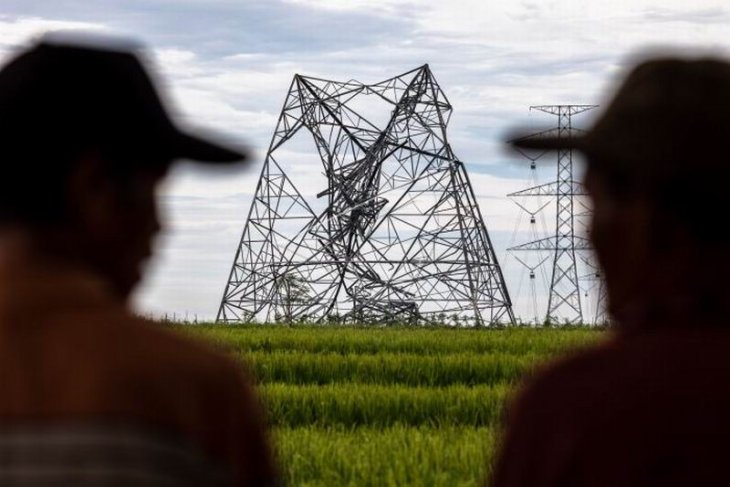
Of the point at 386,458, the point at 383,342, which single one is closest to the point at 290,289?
the point at 383,342

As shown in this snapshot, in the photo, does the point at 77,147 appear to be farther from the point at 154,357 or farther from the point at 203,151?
the point at 154,357

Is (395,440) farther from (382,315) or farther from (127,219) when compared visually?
(382,315)

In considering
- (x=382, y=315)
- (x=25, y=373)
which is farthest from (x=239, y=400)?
(x=382, y=315)

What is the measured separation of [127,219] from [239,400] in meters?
0.33

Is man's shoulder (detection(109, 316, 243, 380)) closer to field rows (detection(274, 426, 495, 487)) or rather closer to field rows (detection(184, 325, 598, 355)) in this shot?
field rows (detection(274, 426, 495, 487))

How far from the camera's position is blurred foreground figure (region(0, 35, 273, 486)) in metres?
2.05

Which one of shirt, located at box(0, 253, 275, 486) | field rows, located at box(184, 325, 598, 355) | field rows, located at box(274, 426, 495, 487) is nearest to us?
shirt, located at box(0, 253, 275, 486)

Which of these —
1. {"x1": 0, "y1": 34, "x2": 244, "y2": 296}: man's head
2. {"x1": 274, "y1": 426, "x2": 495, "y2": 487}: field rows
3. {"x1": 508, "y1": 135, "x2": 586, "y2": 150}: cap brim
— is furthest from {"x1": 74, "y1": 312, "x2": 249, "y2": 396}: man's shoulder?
{"x1": 274, "y1": 426, "x2": 495, "y2": 487}: field rows

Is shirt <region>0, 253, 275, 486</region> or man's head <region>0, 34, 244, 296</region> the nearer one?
shirt <region>0, 253, 275, 486</region>

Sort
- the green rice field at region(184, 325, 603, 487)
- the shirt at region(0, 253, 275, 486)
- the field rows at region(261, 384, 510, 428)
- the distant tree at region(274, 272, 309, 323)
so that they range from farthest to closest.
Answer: the distant tree at region(274, 272, 309, 323) → the field rows at region(261, 384, 510, 428) → the green rice field at region(184, 325, 603, 487) → the shirt at region(0, 253, 275, 486)

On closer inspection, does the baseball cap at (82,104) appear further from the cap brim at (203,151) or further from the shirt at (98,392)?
the shirt at (98,392)

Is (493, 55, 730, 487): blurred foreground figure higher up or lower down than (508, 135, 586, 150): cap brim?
lower down

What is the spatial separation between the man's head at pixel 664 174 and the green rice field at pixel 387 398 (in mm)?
3697

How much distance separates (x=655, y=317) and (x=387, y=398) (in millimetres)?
7434
